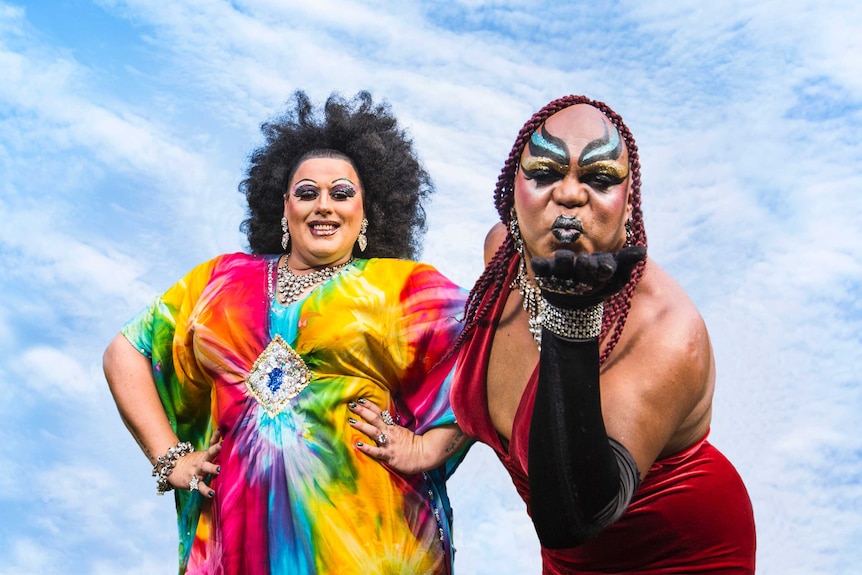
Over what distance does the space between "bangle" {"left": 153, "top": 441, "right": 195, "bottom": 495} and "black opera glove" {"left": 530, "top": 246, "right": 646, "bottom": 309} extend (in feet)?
8.87

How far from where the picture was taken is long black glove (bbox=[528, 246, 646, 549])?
232 centimetres

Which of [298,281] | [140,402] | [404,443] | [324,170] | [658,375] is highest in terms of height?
[324,170]

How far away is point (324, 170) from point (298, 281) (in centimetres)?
52

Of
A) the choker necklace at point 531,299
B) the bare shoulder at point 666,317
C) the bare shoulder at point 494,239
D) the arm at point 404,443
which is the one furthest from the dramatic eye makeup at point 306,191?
the bare shoulder at point 666,317

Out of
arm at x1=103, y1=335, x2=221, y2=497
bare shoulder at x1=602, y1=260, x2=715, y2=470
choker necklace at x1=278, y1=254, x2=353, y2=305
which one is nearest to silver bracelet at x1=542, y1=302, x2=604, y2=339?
bare shoulder at x1=602, y1=260, x2=715, y2=470

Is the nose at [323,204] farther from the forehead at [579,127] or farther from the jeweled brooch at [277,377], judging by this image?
the forehead at [579,127]

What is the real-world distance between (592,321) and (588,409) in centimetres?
18

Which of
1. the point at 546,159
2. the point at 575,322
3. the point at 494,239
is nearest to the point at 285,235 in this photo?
the point at 494,239

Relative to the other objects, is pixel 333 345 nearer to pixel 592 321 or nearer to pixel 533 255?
Answer: pixel 533 255

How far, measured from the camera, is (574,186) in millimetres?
2758

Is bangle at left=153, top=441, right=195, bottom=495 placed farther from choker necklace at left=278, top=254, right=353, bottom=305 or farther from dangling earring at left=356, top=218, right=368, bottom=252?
dangling earring at left=356, top=218, right=368, bottom=252

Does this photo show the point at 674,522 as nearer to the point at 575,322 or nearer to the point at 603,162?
the point at 575,322

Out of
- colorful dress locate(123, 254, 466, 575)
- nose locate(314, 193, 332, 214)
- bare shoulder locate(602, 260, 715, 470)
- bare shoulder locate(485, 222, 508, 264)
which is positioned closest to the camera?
bare shoulder locate(602, 260, 715, 470)

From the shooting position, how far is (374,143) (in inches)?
199
